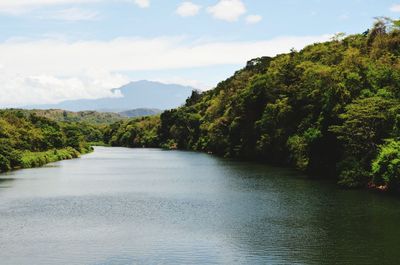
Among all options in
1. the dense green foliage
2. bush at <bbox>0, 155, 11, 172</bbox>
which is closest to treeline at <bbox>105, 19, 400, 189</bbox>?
the dense green foliage

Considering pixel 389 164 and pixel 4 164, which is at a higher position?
pixel 389 164

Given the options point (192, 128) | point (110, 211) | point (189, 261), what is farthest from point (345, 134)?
point (192, 128)

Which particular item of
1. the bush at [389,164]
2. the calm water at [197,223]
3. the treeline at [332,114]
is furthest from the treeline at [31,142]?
the bush at [389,164]

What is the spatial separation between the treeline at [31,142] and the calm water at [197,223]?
27131 millimetres

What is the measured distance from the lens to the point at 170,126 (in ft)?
640

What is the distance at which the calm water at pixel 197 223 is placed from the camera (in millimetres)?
29297

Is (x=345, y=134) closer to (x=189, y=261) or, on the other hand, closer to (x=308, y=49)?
(x=189, y=261)

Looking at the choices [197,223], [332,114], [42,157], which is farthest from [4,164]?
[197,223]

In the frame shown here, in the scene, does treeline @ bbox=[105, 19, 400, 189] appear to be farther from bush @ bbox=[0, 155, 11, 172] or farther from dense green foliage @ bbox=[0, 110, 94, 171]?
bush @ bbox=[0, 155, 11, 172]

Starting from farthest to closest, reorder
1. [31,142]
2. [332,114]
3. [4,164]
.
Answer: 1. [31,142]
2. [4,164]
3. [332,114]

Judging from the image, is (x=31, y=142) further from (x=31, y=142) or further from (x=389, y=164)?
(x=389, y=164)

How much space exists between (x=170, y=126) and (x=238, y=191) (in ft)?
460

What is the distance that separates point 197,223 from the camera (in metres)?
38.5

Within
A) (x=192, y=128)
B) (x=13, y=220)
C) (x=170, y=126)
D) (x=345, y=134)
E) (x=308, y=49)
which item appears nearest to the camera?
(x=13, y=220)
